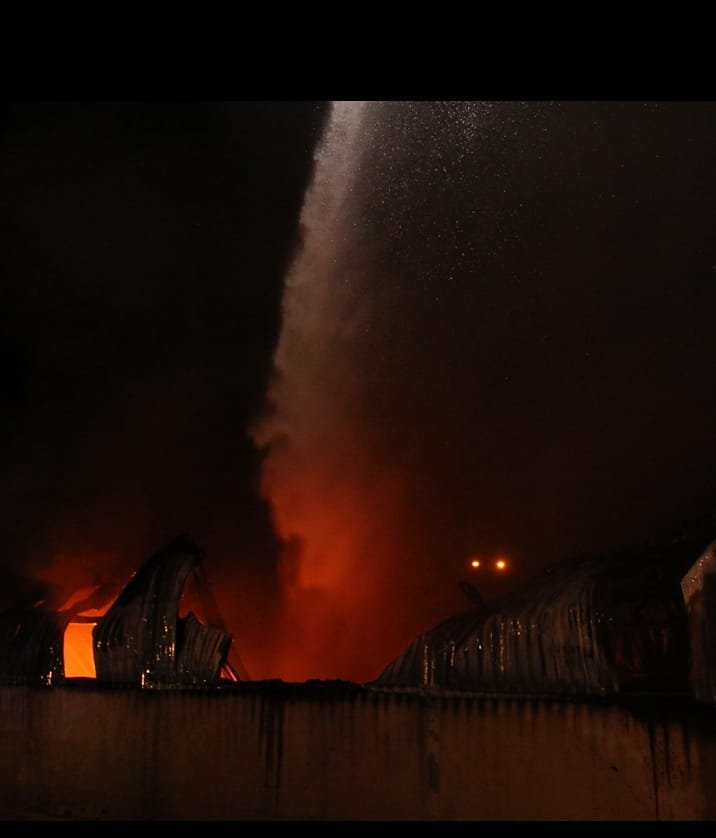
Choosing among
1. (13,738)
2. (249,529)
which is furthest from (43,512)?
(13,738)

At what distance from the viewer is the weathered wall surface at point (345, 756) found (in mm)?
8305

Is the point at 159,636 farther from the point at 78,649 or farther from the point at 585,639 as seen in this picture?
the point at 585,639

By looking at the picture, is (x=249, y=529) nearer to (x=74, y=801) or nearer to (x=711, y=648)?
(x=74, y=801)

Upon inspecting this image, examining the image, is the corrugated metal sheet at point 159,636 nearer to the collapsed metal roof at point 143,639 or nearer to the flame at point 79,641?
the collapsed metal roof at point 143,639

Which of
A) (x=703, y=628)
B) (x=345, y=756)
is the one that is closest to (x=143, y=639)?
(x=345, y=756)

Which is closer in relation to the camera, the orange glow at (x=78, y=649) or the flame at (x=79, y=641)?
the flame at (x=79, y=641)

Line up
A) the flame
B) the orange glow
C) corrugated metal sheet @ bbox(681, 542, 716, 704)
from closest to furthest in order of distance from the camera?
corrugated metal sheet @ bbox(681, 542, 716, 704) → the flame → the orange glow

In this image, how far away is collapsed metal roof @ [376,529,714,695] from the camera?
29.4 feet

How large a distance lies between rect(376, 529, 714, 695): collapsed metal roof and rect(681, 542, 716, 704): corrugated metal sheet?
20.4 inches

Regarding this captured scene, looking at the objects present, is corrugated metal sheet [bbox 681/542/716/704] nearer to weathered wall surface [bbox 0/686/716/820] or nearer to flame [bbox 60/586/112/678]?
weathered wall surface [bbox 0/686/716/820]

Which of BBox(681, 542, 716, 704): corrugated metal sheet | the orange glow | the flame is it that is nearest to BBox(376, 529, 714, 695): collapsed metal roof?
BBox(681, 542, 716, 704): corrugated metal sheet

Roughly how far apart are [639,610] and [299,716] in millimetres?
4980

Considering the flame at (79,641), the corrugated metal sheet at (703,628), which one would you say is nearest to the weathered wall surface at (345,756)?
the corrugated metal sheet at (703,628)

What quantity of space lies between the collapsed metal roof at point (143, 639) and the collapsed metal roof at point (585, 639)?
3.58 m
